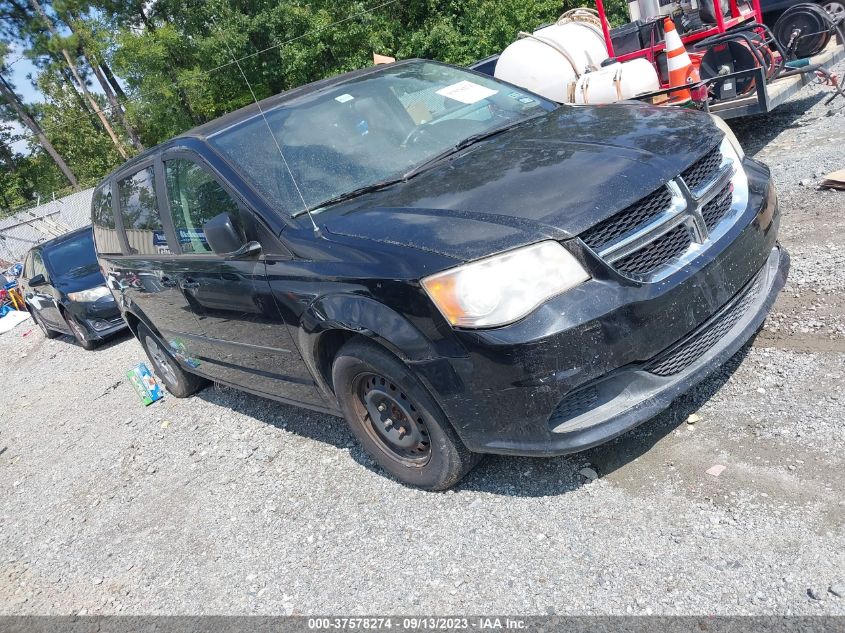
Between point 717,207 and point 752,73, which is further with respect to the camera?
point 752,73

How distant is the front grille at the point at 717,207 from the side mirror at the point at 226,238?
6.90 feet

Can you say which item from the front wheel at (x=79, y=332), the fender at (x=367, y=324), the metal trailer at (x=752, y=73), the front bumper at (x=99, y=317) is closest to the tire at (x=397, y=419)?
Result: the fender at (x=367, y=324)

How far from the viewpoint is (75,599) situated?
3.71 m

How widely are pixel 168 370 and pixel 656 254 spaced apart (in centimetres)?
453

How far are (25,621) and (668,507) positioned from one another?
3313mm

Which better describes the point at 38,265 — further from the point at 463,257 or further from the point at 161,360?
the point at 463,257

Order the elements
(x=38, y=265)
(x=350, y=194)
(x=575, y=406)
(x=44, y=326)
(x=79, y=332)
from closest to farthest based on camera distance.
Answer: (x=575, y=406)
(x=350, y=194)
(x=79, y=332)
(x=38, y=265)
(x=44, y=326)

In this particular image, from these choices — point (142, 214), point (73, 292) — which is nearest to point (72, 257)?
point (73, 292)

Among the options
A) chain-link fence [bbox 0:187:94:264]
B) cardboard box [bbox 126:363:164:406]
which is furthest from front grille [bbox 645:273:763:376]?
chain-link fence [bbox 0:187:94:264]

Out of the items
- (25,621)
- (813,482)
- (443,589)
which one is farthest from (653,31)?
(25,621)

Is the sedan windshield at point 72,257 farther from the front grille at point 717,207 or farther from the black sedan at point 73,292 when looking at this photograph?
the front grille at point 717,207

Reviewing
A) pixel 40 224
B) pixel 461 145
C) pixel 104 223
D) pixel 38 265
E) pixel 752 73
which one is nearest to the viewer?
pixel 461 145

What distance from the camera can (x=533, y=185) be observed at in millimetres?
2980

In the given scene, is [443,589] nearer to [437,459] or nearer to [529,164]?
[437,459]
